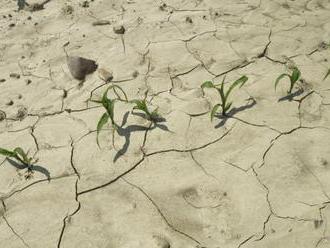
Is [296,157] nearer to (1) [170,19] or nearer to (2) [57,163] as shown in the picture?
(2) [57,163]

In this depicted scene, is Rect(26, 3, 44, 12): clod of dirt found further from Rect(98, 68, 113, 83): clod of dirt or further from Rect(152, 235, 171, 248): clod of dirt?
Rect(152, 235, 171, 248): clod of dirt

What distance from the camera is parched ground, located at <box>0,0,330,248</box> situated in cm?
188

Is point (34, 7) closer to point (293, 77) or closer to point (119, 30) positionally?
point (119, 30)

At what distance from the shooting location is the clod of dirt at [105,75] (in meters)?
2.64

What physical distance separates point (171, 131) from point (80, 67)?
0.84 meters

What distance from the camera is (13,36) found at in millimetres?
3076

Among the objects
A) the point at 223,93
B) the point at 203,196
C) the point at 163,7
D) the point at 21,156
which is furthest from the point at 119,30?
the point at 203,196

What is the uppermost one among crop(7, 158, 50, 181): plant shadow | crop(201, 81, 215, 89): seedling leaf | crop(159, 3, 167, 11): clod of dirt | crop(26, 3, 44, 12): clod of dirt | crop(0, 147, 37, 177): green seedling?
crop(26, 3, 44, 12): clod of dirt

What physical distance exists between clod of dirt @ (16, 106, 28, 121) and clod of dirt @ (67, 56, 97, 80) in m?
0.39

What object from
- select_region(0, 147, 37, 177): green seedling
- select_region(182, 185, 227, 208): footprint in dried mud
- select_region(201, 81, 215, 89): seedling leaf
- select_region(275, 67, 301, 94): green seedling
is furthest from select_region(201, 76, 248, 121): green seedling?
select_region(0, 147, 37, 177): green seedling

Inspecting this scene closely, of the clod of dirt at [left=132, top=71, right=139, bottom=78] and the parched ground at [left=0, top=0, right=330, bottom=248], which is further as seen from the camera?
the clod of dirt at [left=132, top=71, right=139, bottom=78]

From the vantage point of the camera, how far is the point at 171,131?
2289 mm

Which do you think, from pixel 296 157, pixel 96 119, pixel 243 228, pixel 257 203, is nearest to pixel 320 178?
pixel 296 157

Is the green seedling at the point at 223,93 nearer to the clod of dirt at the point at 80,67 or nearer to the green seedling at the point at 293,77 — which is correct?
the green seedling at the point at 293,77
